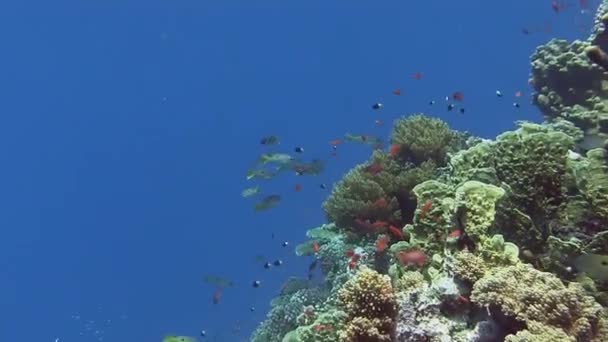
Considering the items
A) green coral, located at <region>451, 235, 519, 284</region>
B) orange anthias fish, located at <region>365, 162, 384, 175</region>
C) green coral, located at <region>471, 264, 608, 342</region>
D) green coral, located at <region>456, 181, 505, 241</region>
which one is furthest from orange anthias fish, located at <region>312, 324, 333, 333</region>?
orange anthias fish, located at <region>365, 162, 384, 175</region>

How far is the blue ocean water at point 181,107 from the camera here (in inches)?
3209

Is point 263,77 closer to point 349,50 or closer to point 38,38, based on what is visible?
point 349,50

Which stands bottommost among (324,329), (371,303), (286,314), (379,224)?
(371,303)

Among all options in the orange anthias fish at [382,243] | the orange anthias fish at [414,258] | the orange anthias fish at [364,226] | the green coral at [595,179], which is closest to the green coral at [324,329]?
the orange anthias fish at [414,258]

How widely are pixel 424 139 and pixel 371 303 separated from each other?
5107 millimetres

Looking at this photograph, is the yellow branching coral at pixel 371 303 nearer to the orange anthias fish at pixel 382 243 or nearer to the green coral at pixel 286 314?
the orange anthias fish at pixel 382 243

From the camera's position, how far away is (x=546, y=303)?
158 inches

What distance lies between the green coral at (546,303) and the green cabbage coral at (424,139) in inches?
201

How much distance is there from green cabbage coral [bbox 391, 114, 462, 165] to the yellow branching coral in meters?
4.89

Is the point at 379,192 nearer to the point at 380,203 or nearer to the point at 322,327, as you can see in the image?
the point at 380,203

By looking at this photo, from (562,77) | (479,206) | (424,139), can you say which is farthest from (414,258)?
(562,77)

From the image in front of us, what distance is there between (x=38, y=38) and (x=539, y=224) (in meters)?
111

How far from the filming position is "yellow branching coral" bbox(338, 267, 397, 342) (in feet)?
15.1

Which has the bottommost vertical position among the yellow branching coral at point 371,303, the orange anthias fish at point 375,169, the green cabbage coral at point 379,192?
the yellow branching coral at point 371,303
